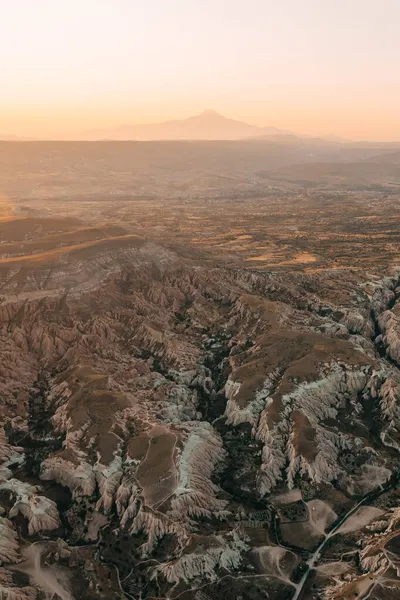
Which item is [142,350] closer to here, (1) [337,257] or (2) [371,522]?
(2) [371,522]

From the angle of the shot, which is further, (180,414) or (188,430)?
(180,414)

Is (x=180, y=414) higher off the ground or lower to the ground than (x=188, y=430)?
lower

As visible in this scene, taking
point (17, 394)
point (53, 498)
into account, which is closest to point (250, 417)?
point (53, 498)

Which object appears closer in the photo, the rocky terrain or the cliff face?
the rocky terrain

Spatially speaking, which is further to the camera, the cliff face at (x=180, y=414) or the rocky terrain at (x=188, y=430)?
the cliff face at (x=180, y=414)
